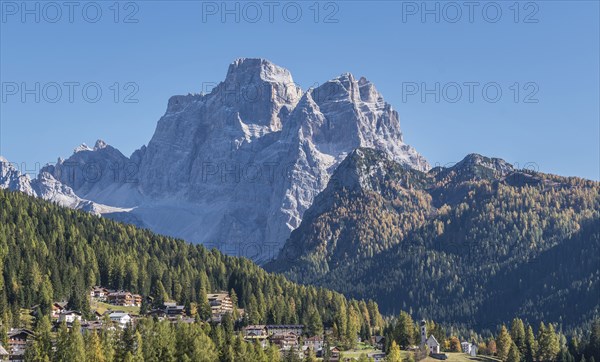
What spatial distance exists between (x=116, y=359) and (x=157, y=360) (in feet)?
22.3

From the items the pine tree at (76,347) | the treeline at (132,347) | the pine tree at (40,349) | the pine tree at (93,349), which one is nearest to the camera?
the pine tree at (76,347)

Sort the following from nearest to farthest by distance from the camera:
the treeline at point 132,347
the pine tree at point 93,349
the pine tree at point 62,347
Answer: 1. the pine tree at point 62,347
2. the pine tree at point 93,349
3. the treeline at point 132,347

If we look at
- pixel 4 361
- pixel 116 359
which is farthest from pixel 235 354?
pixel 4 361

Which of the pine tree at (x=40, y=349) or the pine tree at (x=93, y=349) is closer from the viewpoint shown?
the pine tree at (x=93, y=349)

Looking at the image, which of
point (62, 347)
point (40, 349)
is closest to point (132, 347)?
point (62, 347)

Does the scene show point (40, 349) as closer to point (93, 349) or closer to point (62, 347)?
point (62, 347)

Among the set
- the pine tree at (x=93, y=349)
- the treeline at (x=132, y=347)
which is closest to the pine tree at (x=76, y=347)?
the treeline at (x=132, y=347)

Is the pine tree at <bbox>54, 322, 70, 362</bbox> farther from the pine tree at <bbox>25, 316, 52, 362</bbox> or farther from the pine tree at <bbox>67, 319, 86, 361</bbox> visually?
the pine tree at <bbox>25, 316, 52, 362</bbox>

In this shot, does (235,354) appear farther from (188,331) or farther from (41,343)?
(41,343)

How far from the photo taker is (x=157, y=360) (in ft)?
611

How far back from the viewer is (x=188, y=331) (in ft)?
652

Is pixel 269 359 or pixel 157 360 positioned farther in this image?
pixel 269 359

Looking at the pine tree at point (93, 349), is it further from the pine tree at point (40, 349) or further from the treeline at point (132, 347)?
the pine tree at point (40, 349)

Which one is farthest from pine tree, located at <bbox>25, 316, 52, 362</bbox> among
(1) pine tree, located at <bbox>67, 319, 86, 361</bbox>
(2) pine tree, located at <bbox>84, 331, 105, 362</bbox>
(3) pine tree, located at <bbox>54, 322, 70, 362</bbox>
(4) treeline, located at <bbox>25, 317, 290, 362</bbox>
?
(2) pine tree, located at <bbox>84, 331, 105, 362</bbox>
